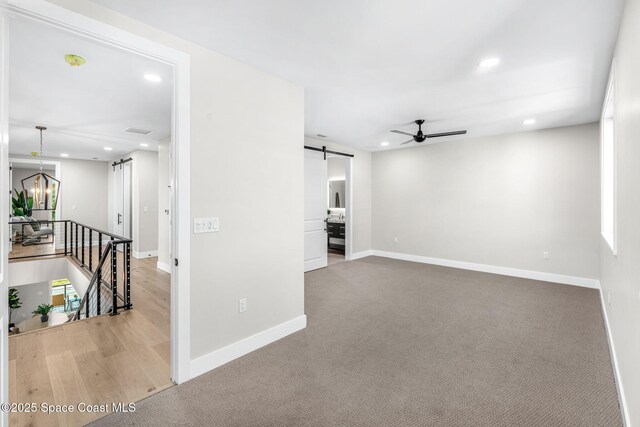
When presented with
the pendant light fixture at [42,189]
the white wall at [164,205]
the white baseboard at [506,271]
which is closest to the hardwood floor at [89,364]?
the white wall at [164,205]

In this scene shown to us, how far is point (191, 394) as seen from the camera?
2035 millimetres

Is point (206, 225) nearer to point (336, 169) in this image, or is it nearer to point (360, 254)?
point (360, 254)

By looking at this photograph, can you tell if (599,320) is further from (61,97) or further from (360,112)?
(61,97)

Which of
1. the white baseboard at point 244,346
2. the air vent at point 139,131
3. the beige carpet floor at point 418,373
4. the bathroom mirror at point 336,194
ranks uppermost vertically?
the air vent at point 139,131

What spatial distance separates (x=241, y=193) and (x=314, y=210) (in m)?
3.36

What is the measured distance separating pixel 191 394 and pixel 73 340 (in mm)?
1606

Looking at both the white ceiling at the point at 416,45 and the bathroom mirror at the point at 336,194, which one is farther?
the bathroom mirror at the point at 336,194

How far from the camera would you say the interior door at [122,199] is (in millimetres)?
7214

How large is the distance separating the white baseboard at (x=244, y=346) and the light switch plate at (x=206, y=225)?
3.21 ft

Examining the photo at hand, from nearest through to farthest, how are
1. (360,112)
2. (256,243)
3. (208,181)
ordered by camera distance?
(208,181)
(256,243)
(360,112)

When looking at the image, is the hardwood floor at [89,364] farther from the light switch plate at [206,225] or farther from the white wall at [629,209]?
the white wall at [629,209]

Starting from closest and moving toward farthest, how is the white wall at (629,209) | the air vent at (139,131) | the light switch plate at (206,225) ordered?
the white wall at (629,209) < the light switch plate at (206,225) < the air vent at (139,131)

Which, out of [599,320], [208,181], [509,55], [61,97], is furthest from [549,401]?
[61,97]

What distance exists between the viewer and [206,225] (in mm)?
2324
